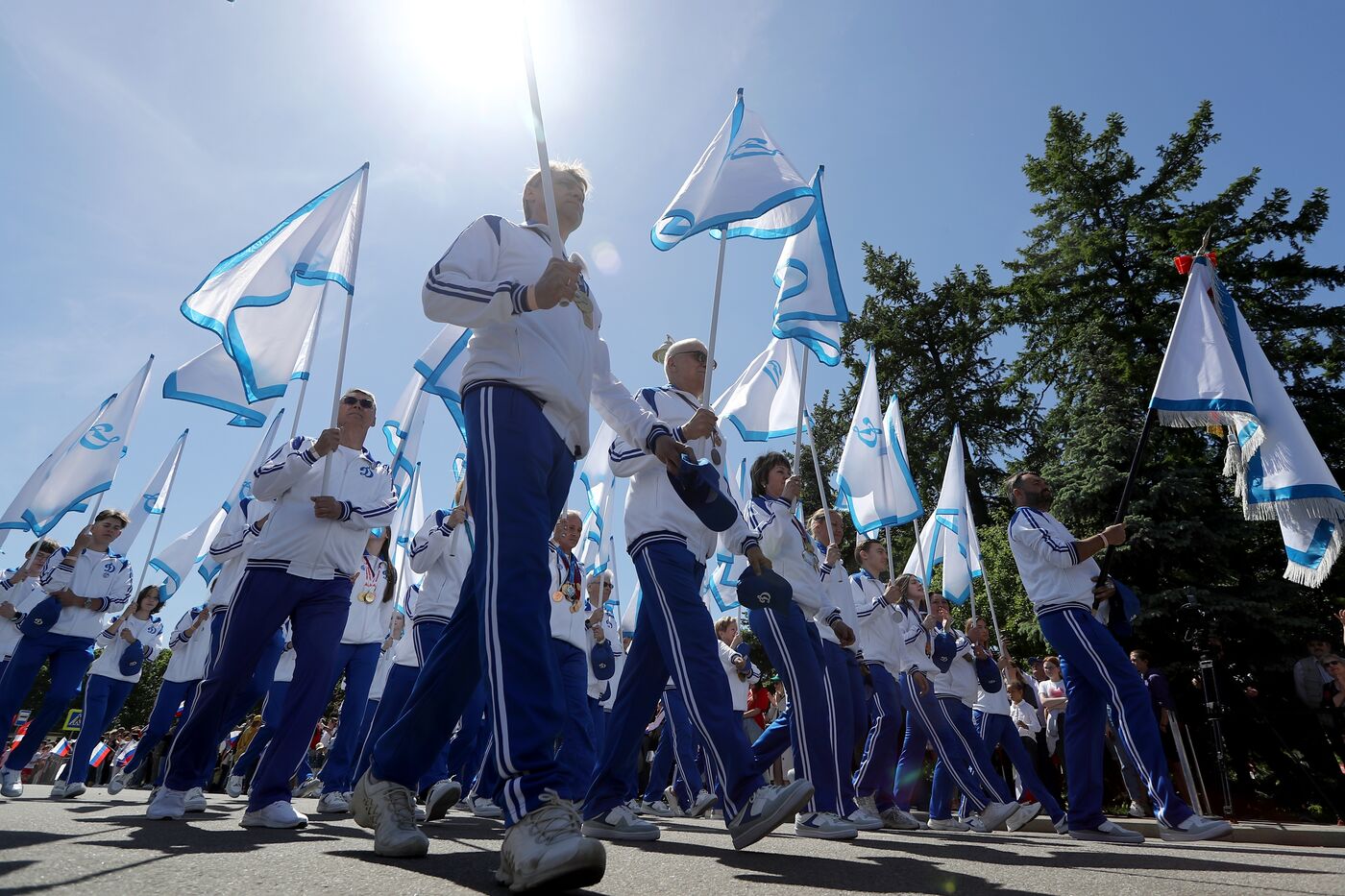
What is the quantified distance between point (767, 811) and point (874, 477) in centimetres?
690

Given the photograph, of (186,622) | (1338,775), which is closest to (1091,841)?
(1338,775)

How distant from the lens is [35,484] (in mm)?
11070

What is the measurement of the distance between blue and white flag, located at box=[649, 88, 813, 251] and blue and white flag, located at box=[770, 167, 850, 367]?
626 mm

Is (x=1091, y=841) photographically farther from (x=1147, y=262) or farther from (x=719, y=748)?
(x=1147, y=262)

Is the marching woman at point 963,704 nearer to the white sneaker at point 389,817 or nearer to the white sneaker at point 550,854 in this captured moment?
the white sneaker at point 389,817

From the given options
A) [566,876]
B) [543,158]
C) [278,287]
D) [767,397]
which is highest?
[767,397]

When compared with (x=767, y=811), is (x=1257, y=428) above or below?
above

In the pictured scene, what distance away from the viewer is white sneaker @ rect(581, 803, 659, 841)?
14.4 ft

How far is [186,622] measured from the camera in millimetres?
10453

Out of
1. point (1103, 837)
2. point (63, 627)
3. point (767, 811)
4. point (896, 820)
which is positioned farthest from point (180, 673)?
point (1103, 837)

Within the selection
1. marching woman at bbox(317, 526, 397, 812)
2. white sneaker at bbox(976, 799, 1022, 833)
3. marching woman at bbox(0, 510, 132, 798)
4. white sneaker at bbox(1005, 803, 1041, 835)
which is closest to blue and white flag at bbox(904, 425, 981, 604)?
white sneaker at bbox(1005, 803, 1041, 835)

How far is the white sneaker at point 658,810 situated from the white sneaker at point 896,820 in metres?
2.38

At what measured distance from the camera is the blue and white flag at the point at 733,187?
248 inches

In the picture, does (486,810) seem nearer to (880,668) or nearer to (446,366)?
(446,366)
